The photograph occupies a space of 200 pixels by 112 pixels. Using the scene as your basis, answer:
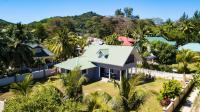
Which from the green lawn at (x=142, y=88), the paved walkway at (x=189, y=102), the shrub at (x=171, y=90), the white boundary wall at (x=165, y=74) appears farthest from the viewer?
the white boundary wall at (x=165, y=74)

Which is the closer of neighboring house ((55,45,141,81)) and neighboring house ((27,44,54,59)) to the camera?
neighboring house ((55,45,141,81))

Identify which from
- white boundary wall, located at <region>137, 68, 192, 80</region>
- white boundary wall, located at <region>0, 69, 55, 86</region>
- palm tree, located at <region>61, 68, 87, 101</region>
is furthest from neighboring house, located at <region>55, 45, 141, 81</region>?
palm tree, located at <region>61, 68, 87, 101</region>

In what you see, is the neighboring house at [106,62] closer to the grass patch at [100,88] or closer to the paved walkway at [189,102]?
the grass patch at [100,88]

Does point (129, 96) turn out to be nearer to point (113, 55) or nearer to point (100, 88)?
point (100, 88)

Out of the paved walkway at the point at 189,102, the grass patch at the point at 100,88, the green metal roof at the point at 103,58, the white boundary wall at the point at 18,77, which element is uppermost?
the green metal roof at the point at 103,58

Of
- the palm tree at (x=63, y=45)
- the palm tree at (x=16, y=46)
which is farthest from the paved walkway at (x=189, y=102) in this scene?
the palm tree at (x=16, y=46)

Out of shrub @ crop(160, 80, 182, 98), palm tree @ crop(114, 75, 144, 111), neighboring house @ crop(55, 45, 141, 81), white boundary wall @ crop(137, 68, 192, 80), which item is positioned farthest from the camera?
white boundary wall @ crop(137, 68, 192, 80)

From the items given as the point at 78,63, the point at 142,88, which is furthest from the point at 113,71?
the point at 142,88

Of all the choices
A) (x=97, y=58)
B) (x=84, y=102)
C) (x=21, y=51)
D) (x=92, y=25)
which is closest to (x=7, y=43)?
(x=21, y=51)

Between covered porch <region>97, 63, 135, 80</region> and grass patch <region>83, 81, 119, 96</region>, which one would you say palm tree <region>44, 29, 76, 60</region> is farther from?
grass patch <region>83, 81, 119, 96</region>
